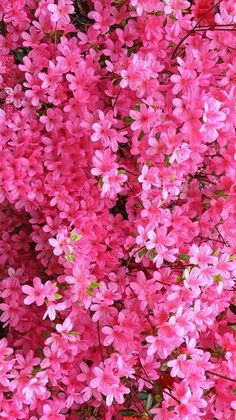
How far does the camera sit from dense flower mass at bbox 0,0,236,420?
4.60 ft

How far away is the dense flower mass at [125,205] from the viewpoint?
4.60 ft

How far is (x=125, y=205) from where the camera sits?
61.4 inches

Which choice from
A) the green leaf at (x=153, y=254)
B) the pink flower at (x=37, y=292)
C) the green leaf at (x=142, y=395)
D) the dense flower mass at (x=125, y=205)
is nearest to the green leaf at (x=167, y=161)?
the dense flower mass at (x=125, y=205)

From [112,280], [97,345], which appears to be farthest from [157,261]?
[97,345]

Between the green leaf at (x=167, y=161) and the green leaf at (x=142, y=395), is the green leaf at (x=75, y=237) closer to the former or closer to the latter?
the green leaf at (x=167, y=161)

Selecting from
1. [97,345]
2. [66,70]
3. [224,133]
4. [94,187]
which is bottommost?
[97,345]

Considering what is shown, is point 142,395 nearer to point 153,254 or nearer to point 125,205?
point 153,254

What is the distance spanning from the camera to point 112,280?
148 cm

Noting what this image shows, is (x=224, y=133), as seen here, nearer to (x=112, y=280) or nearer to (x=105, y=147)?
(x=105, y=147)

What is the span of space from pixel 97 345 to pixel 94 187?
1.11 feet

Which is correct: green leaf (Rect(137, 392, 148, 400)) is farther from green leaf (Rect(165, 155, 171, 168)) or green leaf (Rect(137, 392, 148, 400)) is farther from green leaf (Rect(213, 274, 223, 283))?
green leaf (Rect(165, 155, 171, 168))

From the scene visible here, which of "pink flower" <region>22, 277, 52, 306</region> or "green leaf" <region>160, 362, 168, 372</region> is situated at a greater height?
"pink flower" <region>22, 277, 52, 306</region>

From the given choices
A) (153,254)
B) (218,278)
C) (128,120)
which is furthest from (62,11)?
(218,278)

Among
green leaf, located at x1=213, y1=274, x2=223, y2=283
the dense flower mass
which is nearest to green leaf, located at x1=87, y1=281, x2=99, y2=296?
the dense flower mass
